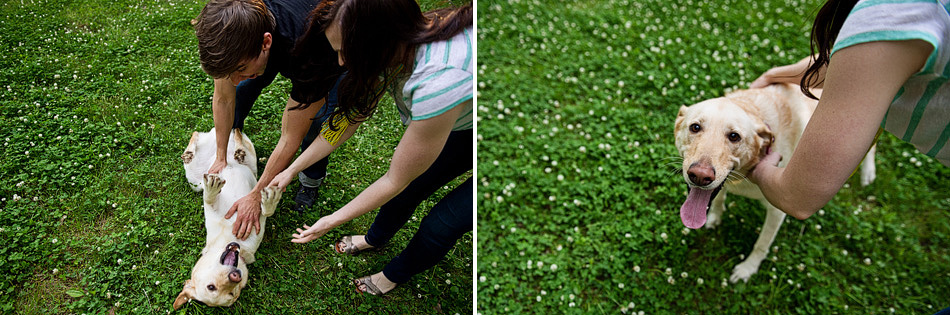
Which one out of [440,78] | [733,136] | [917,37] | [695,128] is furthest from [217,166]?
[917,37]

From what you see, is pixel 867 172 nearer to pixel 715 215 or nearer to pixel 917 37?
pixel 715 215

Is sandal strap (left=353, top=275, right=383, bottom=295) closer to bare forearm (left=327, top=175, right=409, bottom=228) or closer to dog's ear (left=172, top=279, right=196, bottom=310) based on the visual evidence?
dog's ear (left=172, top=279, right=196, bottom=310)

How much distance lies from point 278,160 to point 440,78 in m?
1.54

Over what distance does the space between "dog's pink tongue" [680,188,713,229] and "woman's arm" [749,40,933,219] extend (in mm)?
1039

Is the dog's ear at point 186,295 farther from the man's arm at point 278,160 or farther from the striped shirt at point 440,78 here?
the striped shirt at point 440,78

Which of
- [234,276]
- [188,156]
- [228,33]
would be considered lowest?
[234,276]

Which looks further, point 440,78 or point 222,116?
point 222,116

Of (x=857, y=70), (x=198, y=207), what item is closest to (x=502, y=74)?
(x=198, y=207)

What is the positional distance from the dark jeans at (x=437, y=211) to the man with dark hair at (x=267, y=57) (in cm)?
62

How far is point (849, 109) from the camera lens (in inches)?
58.1

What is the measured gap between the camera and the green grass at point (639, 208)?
11.8 feet

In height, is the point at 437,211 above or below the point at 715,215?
above

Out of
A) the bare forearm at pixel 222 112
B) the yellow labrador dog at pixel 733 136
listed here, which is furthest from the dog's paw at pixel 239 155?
the yellow labrador dog at pixel 733 136

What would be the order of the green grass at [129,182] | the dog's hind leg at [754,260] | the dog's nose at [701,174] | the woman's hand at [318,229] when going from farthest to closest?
1. the dog's hind leg at [754,260]
2. the green grass at [129,182]
3. the dog's nose at [701,174]
4. the woman's hand at [318,229]
